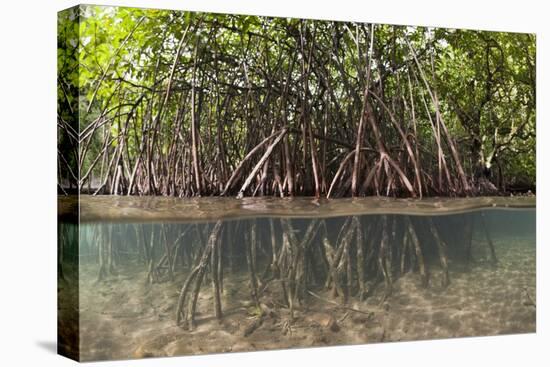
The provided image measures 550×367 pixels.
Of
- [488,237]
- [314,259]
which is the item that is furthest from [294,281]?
[488,237]

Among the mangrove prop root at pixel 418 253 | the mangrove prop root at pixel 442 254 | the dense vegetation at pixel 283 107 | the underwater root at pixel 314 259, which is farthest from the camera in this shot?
the mangrove prop root at pixel 442 254

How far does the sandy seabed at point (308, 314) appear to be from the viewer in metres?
7.64

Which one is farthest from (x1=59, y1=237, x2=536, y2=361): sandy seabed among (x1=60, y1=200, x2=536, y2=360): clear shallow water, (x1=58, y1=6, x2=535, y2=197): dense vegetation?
(x1=58, y1=6, x2=535, y2=197): dense vegetation

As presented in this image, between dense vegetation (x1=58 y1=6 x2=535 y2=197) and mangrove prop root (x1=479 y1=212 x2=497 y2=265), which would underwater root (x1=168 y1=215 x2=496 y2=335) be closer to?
dense vegetation (x1=58 y1=6 x2=535 y2=197)

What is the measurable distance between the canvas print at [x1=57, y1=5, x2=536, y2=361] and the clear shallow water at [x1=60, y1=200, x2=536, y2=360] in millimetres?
16

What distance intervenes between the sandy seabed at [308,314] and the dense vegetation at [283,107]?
31.6 inches

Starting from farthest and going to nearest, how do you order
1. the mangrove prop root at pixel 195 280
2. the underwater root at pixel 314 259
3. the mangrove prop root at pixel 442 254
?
1. the mangrove prop root at pixel 442 254
2. the underwater root at pixel 314 259
3. the mangrove prop root at pixel 195 280

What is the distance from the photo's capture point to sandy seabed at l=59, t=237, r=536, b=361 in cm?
764

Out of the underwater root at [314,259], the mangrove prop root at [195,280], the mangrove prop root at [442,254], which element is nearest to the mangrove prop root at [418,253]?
the underwater root at [314,259]

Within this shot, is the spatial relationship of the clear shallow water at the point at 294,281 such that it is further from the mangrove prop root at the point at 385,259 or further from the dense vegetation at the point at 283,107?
the dense vegetation at the point at 283,107

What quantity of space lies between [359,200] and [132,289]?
223 centimetres

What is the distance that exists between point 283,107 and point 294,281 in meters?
1.55

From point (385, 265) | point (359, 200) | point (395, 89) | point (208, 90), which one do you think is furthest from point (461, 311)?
point (208, 90)

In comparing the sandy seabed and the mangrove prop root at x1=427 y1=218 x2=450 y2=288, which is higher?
the mangrove prop root at x1=427 y1=218 x2=450 y2=288
